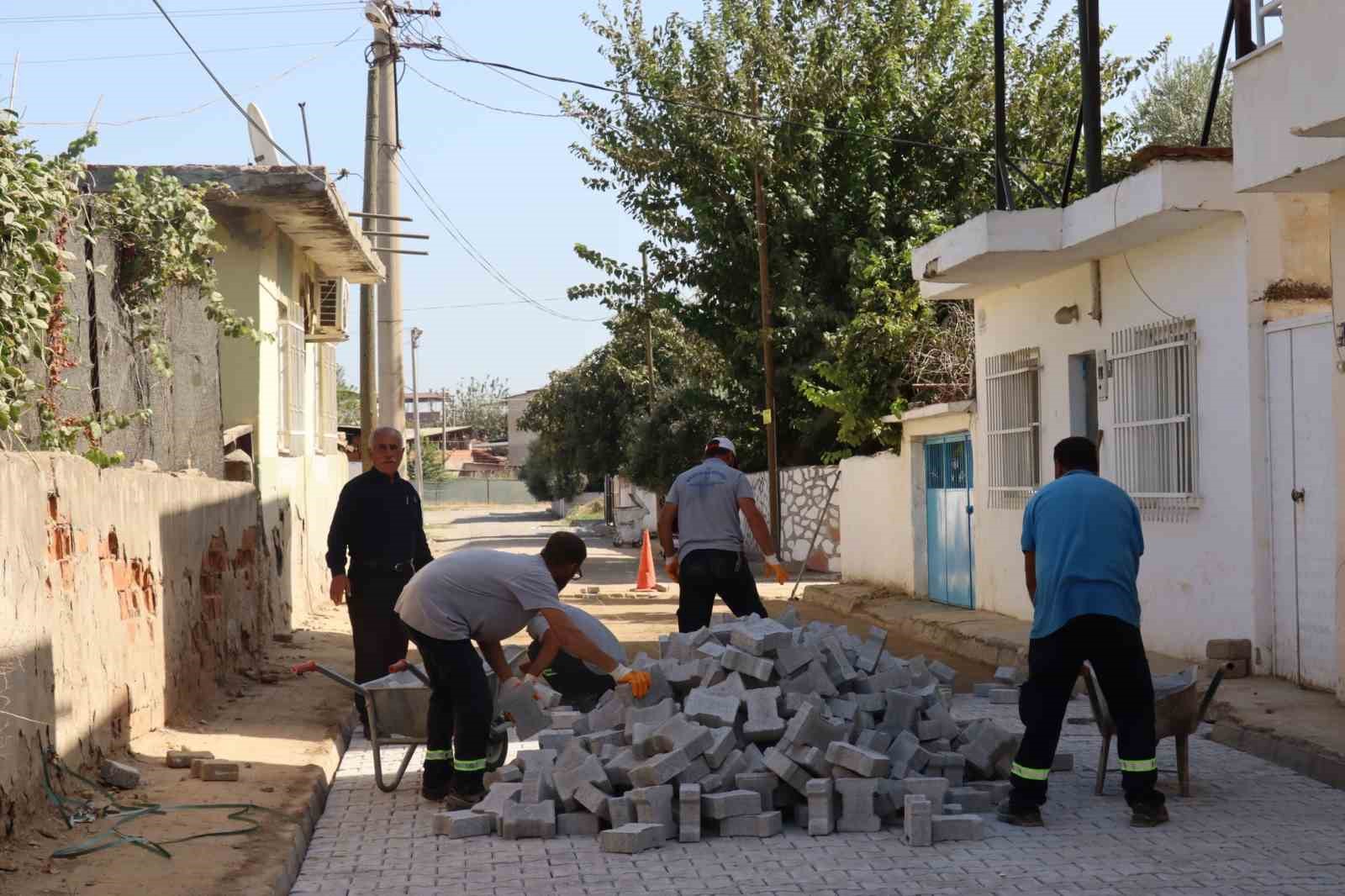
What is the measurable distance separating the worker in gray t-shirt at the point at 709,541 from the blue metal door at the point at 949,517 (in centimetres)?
783

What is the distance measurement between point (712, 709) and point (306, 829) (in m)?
1.96

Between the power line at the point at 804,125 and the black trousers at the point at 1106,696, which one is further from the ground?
the power line at the point at 804,125

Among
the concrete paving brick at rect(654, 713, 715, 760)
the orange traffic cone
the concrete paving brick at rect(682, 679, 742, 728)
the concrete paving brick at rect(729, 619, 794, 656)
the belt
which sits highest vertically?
the belt

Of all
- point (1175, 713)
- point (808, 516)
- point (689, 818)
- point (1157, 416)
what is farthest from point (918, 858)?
point (808, 516)

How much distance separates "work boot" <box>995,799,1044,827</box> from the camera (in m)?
7.15

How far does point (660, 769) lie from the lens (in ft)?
23.1

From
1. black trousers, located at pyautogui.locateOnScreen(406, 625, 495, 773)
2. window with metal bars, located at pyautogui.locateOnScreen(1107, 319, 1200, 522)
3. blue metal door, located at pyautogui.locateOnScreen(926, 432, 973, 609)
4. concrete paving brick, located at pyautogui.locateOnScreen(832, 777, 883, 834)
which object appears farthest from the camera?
blue metal door, located at pyautogui.locateOnScreen(926, 432, 973, 609)

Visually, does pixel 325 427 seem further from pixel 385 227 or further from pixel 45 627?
pixel 45 627

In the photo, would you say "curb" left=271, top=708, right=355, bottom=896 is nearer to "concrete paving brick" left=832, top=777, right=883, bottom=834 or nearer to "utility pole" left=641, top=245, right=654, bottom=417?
"concrete paving brick" left=832, top=777, right=883, bottom=834

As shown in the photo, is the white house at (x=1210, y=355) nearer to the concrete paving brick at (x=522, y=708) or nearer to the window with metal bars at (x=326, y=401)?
the concrete paving brick at (x=522, y=708)

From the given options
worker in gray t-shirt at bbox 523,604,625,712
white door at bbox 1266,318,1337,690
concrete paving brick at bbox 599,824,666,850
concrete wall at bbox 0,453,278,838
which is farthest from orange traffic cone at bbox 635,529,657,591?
concrete paving brick at bbox 599,824,666,850

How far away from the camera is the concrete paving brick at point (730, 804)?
277 inches

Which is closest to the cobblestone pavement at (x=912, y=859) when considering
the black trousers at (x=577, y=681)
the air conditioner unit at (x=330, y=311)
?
the black trousers at (x=577, y=681)

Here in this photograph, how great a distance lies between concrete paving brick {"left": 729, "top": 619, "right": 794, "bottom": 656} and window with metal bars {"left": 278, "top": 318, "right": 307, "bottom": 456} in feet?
33.9
